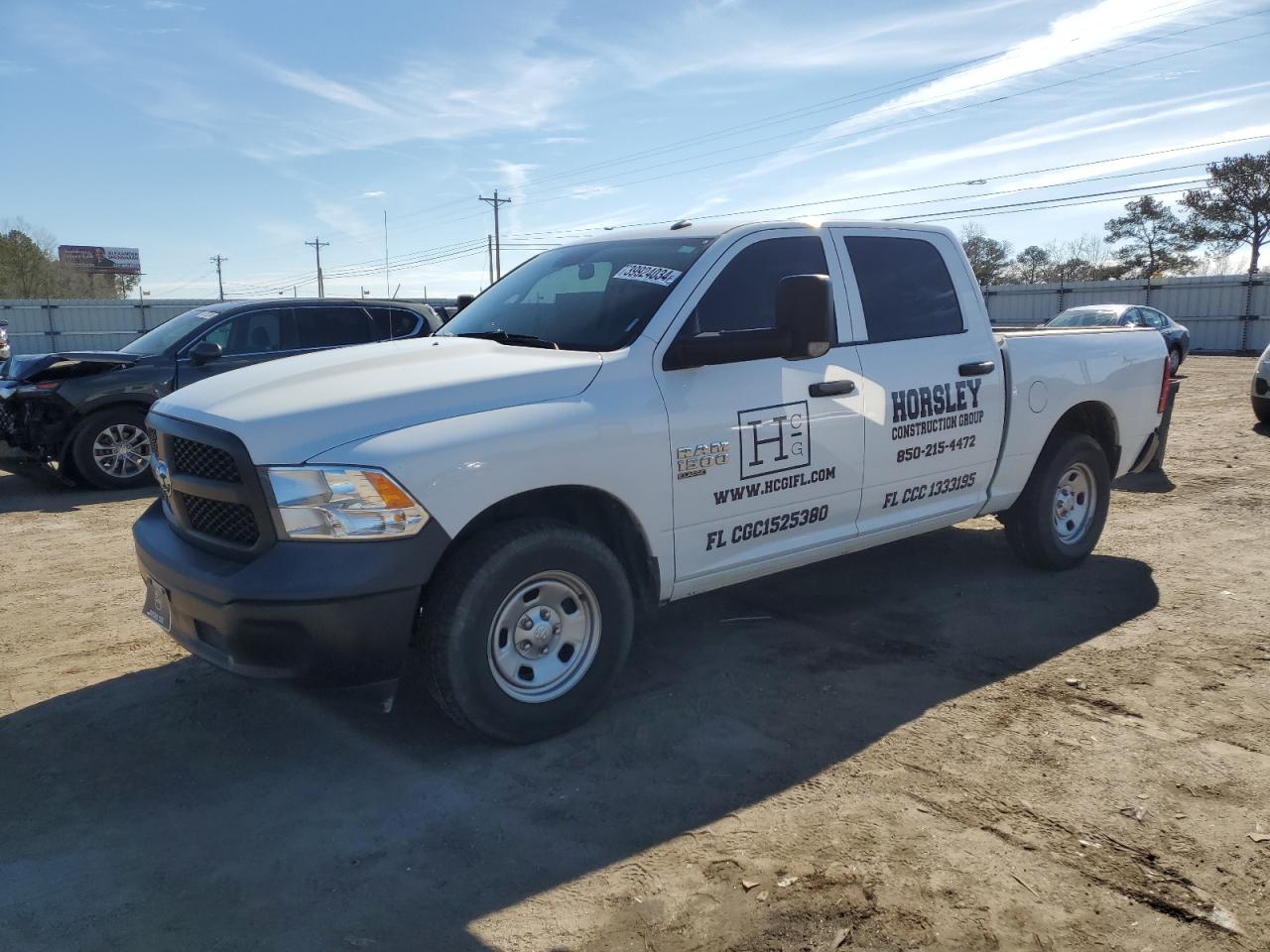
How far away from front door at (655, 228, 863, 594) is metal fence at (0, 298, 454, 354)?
23.9 meters

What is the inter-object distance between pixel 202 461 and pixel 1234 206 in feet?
174

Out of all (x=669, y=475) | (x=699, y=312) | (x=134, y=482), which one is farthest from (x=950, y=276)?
(x=134, y=482)

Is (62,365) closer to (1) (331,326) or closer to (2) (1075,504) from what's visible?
(1) (331,326)

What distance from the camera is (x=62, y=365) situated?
8.68m

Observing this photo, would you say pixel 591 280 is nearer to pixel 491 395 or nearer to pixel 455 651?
pixel 491 395

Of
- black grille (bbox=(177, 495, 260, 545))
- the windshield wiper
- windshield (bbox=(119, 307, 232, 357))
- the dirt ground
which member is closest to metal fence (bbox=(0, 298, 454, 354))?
windshield (bbox=(119, 307, 232, 357))

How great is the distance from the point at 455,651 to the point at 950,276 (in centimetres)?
348

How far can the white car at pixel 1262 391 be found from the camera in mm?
11812

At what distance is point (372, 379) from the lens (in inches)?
142

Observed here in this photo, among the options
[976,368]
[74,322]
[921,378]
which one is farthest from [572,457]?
[74,322]

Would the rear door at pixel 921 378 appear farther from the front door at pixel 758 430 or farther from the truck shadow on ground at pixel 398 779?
the truck shadow on ground at pixel 398 779

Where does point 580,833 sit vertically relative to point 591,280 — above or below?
below

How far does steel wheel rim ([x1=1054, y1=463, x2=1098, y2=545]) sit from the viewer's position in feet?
19.3

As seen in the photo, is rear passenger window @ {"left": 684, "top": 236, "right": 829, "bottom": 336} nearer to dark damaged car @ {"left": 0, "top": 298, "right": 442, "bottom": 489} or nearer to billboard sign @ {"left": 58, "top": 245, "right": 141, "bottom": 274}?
dark damaged car @ {"left": 0, "top": 298, "right": 442, "bottom": 489}
